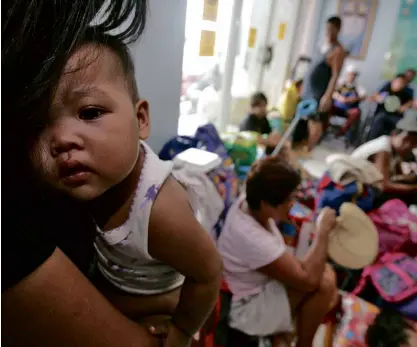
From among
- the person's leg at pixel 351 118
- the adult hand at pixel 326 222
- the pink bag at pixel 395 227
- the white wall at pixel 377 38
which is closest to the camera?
the adult hand at pixel 326 222

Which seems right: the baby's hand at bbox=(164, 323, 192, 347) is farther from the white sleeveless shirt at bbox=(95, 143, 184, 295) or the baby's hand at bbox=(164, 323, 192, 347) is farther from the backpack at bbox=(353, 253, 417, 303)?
the backpack at bbox=(353, 253, 417, 303)

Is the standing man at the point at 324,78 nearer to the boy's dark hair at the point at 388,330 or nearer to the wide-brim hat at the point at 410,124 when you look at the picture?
the wide-brim hat at the point at 410,124

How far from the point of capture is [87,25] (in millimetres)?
409

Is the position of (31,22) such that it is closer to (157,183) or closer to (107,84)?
(107,84)

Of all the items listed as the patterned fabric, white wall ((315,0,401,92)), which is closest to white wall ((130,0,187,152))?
the patterned fabric

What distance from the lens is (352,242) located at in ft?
4.83

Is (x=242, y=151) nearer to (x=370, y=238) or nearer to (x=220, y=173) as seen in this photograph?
(x=220, y=173)

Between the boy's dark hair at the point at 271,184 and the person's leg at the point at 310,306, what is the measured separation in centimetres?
35

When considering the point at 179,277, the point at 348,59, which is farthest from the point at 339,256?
the point at 348,59

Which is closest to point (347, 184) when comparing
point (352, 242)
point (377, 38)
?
point (352, 242)

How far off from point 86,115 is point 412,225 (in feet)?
6.34

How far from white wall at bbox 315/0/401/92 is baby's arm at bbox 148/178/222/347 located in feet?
16.5

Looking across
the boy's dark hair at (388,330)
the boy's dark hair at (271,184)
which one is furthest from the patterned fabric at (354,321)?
the boy's dark hair at (271,184)

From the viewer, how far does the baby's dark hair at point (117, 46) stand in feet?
1.38
